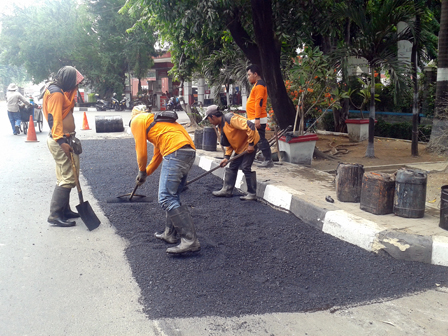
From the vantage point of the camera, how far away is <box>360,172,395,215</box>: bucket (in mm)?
4828

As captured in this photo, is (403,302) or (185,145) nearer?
(403,302)

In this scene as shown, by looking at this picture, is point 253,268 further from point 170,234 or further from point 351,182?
point 351,182

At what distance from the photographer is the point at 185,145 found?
412 cm

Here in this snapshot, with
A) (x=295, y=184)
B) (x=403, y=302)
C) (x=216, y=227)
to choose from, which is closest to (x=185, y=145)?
(x=216, y=227)

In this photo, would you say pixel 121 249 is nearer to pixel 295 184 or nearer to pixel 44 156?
pixel 295 184

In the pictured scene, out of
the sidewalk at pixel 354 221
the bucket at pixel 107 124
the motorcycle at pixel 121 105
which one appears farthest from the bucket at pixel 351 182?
the motorcycle at pixel 121 105

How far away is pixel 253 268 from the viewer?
3.78 meters

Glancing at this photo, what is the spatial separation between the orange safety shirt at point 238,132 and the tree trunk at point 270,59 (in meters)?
3.36

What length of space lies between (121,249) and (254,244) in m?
1.33

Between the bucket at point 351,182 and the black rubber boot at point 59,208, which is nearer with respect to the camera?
the black rubber boot at point 59,208

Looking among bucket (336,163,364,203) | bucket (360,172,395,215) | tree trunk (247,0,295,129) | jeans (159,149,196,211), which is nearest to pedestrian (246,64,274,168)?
tree trunk (247,0,295,129)

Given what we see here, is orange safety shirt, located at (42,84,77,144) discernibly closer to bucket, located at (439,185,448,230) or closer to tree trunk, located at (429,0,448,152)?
bucket, located at (439,185,448,230)

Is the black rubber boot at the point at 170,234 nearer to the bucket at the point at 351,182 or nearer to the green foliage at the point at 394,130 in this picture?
the bucket at the point at 351,182

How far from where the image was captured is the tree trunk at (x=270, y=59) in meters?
8.48
